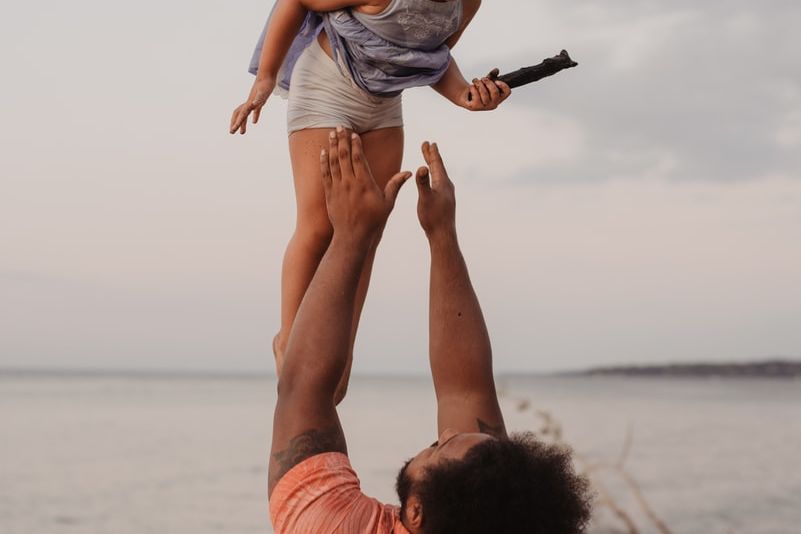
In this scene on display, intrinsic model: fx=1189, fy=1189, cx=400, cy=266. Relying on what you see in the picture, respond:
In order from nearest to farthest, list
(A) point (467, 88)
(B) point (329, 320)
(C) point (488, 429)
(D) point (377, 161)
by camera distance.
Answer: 1. (B) point (329, 320)
2. (C) point (488, 429)
3. (A) point (467, 88)
4. (D) point (377, 161)

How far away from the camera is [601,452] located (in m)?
22.2

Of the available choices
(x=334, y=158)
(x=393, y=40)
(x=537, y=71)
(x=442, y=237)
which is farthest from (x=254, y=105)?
(x=537, y=71)

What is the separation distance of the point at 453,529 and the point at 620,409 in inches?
1486

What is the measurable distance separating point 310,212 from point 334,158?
1.24ft

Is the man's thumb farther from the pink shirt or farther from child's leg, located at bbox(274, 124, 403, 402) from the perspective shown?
the pink shirt

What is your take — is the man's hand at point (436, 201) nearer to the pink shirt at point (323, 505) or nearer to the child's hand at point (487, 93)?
the child's hand at point (487, 93)

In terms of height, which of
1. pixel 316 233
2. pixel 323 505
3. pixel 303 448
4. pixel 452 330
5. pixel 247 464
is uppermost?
pixel 316 233

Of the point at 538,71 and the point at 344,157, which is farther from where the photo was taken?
the point at 538,71

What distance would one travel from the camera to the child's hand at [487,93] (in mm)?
3314

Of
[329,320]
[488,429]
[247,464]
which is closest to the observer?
[329,320]

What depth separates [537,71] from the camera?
323 centimetres

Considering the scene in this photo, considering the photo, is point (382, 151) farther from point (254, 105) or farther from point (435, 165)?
point (254, 105)

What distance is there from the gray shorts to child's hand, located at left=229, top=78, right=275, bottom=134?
138mm

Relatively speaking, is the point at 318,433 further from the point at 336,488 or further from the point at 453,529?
the point at 453,529
